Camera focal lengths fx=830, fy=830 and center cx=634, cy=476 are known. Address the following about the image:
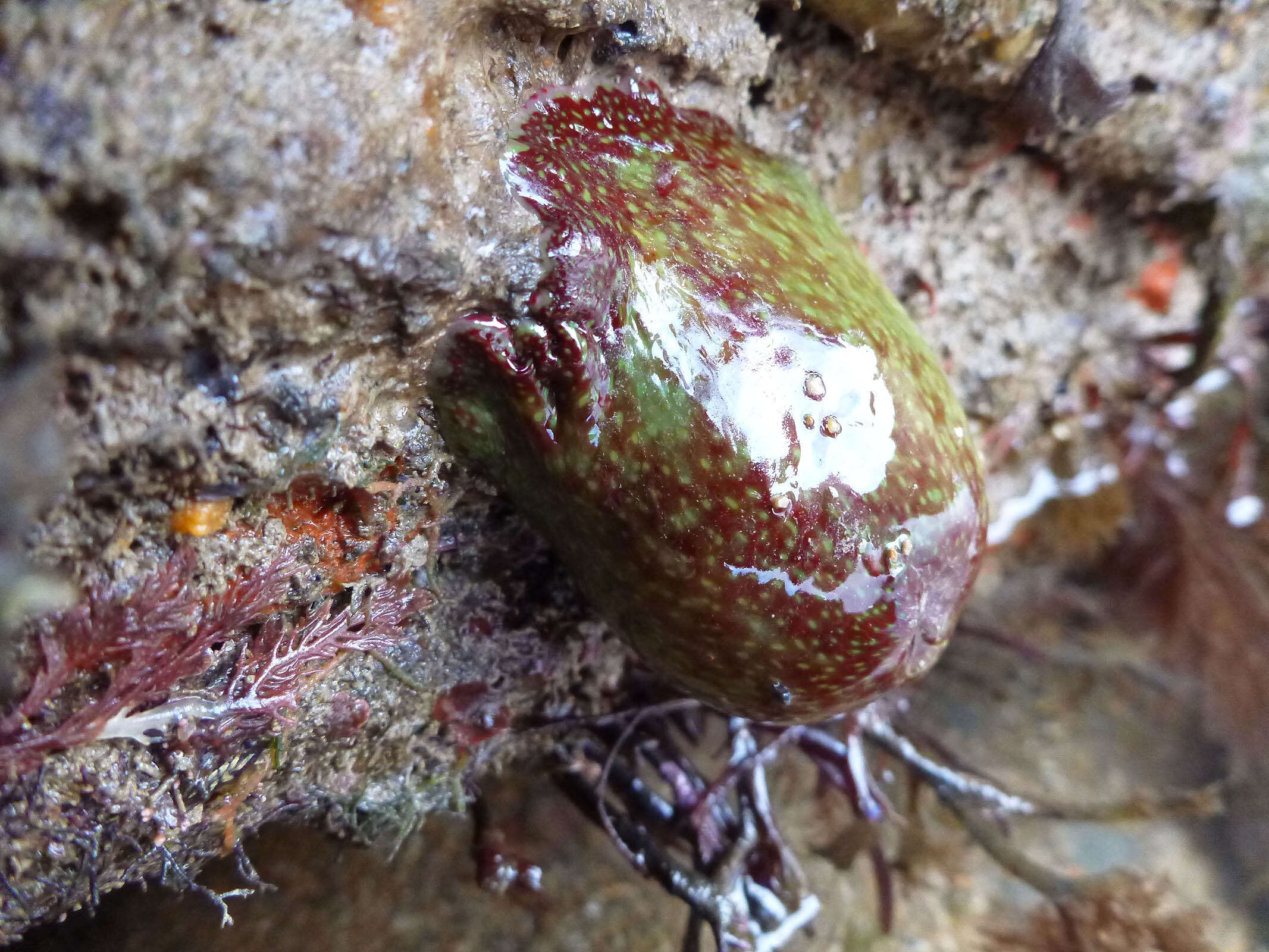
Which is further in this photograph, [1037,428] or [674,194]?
[1037,428]

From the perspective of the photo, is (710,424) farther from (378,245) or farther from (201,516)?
(201,516)

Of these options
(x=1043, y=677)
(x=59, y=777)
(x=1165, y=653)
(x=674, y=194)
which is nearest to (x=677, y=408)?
(x=674, y=194)

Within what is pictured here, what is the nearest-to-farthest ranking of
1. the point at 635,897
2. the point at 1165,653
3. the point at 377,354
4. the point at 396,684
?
the point at 377,354 → the point at 396,684 → the point at 635,897 → the point at 1165,653

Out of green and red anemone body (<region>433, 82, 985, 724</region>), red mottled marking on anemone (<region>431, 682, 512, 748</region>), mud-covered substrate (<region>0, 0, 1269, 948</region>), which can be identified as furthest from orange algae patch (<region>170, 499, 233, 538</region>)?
red mottled marking on anemone (<region>431, 682, 512, 748</region>)

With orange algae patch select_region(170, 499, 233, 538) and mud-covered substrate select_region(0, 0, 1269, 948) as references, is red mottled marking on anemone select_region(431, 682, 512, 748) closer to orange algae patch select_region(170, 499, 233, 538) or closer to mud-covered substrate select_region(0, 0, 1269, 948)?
mud-covered substrate select_region(0, 0, 1269, 948)

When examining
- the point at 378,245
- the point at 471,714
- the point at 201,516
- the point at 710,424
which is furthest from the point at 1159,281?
the point at 201,516

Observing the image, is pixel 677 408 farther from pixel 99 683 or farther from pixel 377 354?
pixel 99 683

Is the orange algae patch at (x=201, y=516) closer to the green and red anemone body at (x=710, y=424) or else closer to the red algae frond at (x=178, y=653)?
the red algae frond at (x=178, y=653)
